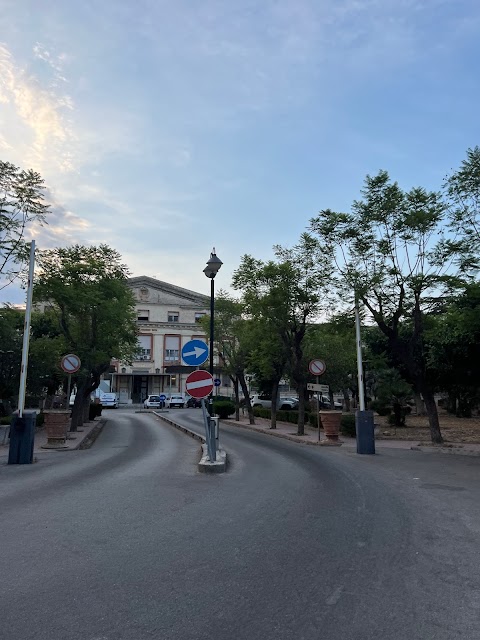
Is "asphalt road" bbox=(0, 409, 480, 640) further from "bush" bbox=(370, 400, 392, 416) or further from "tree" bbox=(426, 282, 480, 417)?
"bush" bbox=(370, 400, 392, 416)

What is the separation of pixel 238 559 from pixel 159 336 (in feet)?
224

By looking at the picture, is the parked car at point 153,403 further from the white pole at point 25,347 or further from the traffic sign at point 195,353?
the traffic sign at point 195,353

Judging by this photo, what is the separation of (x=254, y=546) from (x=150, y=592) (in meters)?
1.54

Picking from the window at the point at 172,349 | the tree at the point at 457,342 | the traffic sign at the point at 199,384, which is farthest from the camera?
the window at the point at 172,349

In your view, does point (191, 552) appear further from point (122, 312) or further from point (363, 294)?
point (122, 312)

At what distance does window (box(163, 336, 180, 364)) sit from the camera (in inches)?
2825

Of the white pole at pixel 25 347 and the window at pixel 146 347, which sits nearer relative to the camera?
the white pole at pixel 25 347

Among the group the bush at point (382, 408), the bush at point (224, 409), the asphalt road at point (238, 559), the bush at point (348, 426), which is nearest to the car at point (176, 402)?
the bush at point (224, 409)

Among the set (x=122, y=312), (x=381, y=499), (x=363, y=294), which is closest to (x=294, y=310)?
(x=363, y=294)

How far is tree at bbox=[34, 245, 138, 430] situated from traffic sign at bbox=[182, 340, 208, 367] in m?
11.1

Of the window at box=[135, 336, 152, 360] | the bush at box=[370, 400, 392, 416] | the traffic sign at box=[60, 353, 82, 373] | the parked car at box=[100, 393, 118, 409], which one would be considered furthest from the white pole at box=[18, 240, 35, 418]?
the window at box=[135, 336, 152, 360]

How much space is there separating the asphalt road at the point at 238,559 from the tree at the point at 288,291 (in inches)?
520

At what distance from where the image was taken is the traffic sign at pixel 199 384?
11.2 metres

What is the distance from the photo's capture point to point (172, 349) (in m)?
72.5
